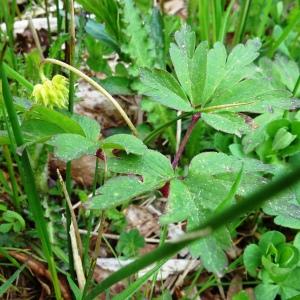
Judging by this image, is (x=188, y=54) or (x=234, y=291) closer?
(x=188, y=54)

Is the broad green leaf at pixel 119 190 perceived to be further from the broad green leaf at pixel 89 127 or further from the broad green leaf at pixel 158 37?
the broad green leaf at pixel 158 37

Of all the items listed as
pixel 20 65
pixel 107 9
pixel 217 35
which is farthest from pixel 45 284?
pixel 217 35

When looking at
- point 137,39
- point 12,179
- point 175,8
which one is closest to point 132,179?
point 12,179

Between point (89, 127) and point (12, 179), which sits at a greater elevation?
point (89, 127)

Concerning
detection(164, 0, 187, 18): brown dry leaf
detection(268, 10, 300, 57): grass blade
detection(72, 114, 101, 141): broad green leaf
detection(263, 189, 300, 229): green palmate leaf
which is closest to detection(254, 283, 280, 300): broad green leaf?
detection(263, 189, 300, 229): green palmate leaf

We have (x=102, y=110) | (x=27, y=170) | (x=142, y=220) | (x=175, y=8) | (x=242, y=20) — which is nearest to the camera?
(x=27, y=170)

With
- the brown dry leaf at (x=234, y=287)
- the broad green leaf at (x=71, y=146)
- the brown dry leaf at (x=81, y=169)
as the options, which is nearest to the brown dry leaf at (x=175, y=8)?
the brown dry leaf at (x=81, y=169)

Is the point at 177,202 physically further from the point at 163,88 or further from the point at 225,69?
the point at 225,69

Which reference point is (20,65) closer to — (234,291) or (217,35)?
(217,35)
